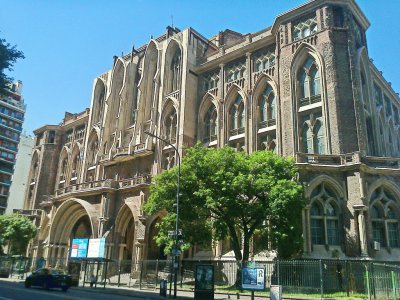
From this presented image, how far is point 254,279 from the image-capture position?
18.3 m

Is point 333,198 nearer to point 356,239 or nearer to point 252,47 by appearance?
point 356,239

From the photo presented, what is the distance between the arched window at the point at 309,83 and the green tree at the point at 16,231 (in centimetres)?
3537

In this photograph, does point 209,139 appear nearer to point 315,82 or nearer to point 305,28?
A: point 315,82

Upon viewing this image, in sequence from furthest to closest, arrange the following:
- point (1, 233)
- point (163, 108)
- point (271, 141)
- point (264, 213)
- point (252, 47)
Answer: point (1, 233), point (163, 108), point (252, 47), point (271, 141), point (264, 213)

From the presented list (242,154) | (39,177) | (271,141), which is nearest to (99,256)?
(242,154)

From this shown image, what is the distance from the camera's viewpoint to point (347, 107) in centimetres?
2980

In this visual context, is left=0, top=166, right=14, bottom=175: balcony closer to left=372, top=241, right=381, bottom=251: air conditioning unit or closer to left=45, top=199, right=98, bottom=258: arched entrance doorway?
left=45, top=199, right=98, bottom=258: arched entrance doorway

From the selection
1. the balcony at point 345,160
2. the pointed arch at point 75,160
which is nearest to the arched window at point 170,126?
the balcony at point 345,160

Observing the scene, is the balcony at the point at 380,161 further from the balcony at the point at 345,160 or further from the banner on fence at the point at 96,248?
the banner on fence at the point at 96,248

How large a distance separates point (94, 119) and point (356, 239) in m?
37.2

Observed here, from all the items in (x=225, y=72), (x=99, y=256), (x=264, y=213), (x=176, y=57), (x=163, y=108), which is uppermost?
(x=176, y=57)

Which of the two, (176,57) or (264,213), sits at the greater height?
(176,57)

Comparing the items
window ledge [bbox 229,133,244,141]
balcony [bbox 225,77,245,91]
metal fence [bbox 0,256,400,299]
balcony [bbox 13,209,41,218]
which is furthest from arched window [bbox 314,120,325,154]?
balcony [bbox 13,209,41,218]

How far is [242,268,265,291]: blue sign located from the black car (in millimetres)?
11635
